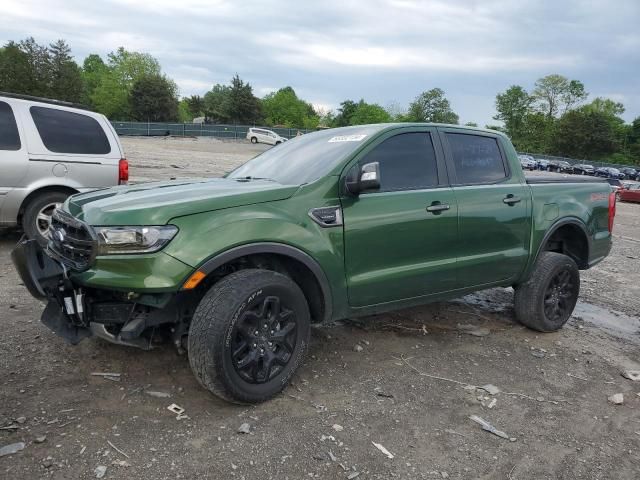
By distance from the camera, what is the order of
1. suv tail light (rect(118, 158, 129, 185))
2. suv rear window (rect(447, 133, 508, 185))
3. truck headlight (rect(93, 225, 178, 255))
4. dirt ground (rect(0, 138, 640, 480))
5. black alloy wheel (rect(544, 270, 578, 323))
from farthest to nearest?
suv tail light (rect(118, 158, 129, 185)) → black alloy wheel (rect(544, 270, 578, 323)) → suv rear window (rect(447, 133, 508, 185)) → truck headlight (rect(93, 225, 178, 255)) → dirt ground (rect(0, 138, 640, 480))

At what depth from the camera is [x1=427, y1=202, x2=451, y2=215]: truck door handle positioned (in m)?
3.87

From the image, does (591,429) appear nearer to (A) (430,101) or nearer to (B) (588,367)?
(B) (588,367)

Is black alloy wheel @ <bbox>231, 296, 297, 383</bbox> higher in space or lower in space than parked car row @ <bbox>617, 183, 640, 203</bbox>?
higher

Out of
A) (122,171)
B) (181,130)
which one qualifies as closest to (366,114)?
(181,130)

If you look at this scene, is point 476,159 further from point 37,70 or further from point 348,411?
point 37,70

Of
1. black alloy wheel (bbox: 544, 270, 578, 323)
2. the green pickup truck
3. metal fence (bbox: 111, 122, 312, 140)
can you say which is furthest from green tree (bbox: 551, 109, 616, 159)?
the green pickup truck

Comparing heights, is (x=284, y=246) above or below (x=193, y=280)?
above

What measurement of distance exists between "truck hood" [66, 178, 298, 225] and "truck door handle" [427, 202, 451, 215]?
1.08 metres

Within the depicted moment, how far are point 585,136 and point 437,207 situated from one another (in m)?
77.6

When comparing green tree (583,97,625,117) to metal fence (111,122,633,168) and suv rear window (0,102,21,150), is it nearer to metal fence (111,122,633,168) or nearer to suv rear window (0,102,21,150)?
metal fence (111,122,633,168)

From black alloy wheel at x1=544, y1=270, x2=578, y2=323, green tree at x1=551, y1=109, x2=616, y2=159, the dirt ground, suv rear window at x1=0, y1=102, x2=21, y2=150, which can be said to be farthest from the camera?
green tree at x1=551, y1=109, x2=616, y2=159

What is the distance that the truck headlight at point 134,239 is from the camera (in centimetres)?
289

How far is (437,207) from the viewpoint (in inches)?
154

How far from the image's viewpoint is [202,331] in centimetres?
295
